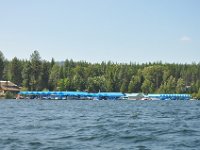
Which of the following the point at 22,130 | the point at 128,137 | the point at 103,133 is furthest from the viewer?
the point at 22,130

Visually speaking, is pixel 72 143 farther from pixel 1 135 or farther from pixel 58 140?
pixel 1 135

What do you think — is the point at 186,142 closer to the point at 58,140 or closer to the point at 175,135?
the point at 175,135

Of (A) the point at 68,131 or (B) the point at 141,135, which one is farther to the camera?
(A) the point at 68,131

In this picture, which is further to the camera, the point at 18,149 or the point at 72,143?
the point at 72,143

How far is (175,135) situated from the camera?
3928 cm

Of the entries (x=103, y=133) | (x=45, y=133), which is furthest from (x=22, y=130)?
(x=103, y=133)

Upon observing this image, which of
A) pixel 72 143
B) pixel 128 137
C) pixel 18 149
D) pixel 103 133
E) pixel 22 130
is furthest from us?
pixel 22 130

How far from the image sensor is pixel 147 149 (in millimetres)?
31219

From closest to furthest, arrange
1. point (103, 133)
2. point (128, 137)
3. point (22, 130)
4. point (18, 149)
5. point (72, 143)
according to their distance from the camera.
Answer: point (18, 149) < point (72, 143) < point (128, 137) < point (103, 133) < point (22, 130)

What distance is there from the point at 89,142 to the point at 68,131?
7.63 m

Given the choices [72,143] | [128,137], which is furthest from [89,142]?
[128,137]

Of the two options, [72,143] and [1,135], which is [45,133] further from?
[72,143]

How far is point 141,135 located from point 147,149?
25.2 feet

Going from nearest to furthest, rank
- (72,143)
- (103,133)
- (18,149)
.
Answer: (18,149) → (72,143) → (103,133)
